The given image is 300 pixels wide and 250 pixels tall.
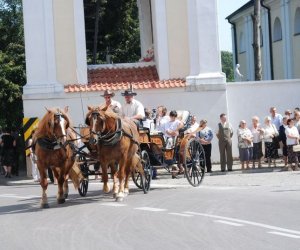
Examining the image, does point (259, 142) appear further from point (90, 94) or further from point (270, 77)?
point (270, 77)

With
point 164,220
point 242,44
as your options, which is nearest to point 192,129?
point 164,220

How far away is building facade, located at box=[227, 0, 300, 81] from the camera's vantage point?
45875 mm

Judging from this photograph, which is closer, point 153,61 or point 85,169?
point 85,169

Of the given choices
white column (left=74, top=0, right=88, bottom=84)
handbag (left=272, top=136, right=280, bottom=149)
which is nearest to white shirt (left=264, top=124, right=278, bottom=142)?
handbag (left=272, top=136, right=280, bottom=149)

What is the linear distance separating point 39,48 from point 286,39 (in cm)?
2256

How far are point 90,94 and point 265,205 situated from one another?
44.9 feet

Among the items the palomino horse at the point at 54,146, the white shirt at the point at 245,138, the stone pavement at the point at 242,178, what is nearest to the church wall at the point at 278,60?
the stone pavement at the point at 242,178

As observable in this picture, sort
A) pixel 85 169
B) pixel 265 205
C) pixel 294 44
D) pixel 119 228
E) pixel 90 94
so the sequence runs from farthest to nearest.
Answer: pixel 294 44 < pixel 90 94 < pixel 85 169 < pixel 265 205 < pixel 119 228

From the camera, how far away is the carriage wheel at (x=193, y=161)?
60.5 feet

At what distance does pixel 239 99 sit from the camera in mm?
28078

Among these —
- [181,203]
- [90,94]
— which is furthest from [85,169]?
[90,94]

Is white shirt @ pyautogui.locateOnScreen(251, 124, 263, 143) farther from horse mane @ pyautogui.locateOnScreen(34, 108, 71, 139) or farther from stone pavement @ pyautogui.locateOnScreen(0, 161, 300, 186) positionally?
horse mane @ pyautogui.locateOnScreen(34, 108, 71, 139)

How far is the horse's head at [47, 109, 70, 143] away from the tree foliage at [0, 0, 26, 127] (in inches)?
679

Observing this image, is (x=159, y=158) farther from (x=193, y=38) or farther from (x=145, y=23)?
(x=145, y=23)
